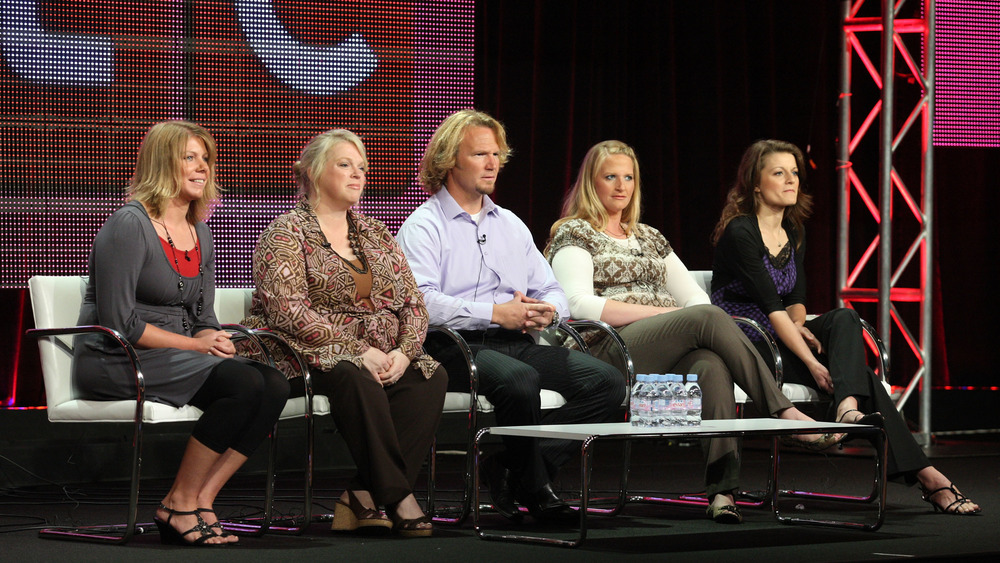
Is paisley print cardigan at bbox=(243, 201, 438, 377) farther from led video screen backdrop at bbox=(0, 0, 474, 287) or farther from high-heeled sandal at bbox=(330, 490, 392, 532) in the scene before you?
led video screen backdrop at bbox=(0, 0, 474, 287)

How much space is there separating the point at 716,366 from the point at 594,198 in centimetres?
88

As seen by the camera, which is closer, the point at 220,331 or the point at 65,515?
the point at 220,331

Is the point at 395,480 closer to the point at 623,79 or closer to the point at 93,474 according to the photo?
the point at 93,474

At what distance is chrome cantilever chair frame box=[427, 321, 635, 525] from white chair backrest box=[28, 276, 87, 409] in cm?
102

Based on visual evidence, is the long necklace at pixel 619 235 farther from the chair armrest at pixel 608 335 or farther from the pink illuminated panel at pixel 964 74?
the pink illuminated panel at pixel 964 74

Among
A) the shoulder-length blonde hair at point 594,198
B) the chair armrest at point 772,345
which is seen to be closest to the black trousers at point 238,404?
the shoulder-length blonde hair at point 594,198

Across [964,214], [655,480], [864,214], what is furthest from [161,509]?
Answer: [964,214]

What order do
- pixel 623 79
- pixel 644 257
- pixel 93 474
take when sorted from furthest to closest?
pixel 623 79
pixel 93 474
pixel 644 257

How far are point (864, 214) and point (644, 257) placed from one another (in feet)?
9.24

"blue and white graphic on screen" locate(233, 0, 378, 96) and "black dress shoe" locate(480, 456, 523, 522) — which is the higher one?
"blue and white graphic on screen" locate(233, 0, 378, 96)

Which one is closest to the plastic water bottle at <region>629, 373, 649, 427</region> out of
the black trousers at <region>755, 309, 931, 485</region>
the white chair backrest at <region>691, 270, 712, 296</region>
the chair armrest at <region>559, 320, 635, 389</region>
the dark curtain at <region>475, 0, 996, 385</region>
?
the chair armrest at <region>559, 320, 635, 389</region>

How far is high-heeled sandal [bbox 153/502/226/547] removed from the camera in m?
3.16

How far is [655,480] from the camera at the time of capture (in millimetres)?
4941

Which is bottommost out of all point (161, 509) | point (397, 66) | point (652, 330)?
point (161, 509)
